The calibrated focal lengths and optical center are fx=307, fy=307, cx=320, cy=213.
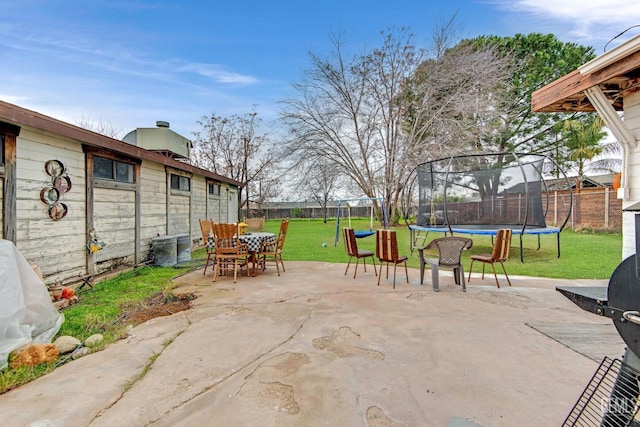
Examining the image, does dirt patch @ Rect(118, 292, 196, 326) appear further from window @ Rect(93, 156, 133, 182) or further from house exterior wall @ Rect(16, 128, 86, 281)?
window @ Rect(93, 156, 133, 182)

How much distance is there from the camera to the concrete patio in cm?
163

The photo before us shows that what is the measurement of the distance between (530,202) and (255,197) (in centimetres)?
1758

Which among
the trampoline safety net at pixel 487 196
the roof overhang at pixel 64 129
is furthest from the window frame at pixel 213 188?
the trampoline safety net at pixel 487 196

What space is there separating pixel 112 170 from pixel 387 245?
4.69 m

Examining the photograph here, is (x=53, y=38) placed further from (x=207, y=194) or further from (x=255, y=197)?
(x=255, y=197)

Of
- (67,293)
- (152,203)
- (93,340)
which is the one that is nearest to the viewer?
(93,340)

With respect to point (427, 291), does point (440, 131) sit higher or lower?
higher

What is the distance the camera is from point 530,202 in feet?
26.0

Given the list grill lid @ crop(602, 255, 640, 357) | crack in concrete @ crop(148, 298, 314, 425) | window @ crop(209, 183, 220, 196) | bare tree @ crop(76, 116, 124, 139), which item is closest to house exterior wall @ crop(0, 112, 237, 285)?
window @ crop(209, 183, 220, 196)

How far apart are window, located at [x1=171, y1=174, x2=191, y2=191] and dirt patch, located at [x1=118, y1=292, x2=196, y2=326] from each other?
3858 millimetres

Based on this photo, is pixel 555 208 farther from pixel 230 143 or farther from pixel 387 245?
pixel 230 143

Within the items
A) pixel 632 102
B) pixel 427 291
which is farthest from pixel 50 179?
pixel 632 102

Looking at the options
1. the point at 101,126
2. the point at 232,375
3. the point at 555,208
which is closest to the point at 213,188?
the point at 232,375

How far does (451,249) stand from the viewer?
4.20 m
